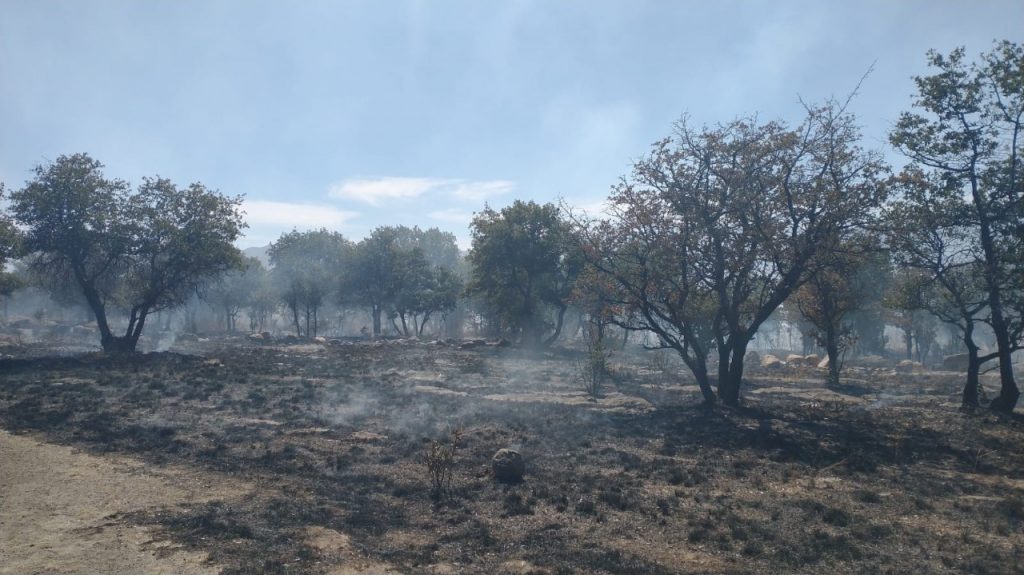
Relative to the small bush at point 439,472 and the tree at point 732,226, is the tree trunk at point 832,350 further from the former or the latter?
the small bush at point 439,472

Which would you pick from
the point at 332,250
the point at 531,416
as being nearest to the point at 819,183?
the point at 531,416

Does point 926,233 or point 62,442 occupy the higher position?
point 926,233

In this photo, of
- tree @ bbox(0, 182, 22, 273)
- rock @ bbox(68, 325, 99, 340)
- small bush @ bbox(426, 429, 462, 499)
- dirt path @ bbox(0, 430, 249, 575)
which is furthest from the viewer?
rock @ bbox(68, 325, 99, 340)

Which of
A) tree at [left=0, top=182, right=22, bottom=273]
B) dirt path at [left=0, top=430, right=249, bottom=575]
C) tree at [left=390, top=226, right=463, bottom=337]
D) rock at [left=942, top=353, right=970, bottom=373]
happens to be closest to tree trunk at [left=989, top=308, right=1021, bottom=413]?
dirt path at [left=0, top=430, right=249, bottom=575]

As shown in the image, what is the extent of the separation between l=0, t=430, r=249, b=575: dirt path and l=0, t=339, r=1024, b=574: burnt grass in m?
0.44

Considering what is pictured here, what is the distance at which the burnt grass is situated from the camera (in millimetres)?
8281

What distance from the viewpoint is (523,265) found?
47.8 m

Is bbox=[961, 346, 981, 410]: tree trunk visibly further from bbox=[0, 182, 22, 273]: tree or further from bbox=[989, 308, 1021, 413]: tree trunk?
bbox=[0, 182, 22, 273]: tree

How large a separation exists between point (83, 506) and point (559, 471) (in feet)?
25.8

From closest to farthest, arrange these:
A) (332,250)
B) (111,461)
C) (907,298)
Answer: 1. (111,461)
2. (907,298)
3. (332,250)

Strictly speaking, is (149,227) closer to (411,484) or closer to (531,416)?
(531,416)

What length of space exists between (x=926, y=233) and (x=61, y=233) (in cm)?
3693

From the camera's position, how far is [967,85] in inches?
739

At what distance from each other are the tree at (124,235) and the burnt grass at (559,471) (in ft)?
33.3
